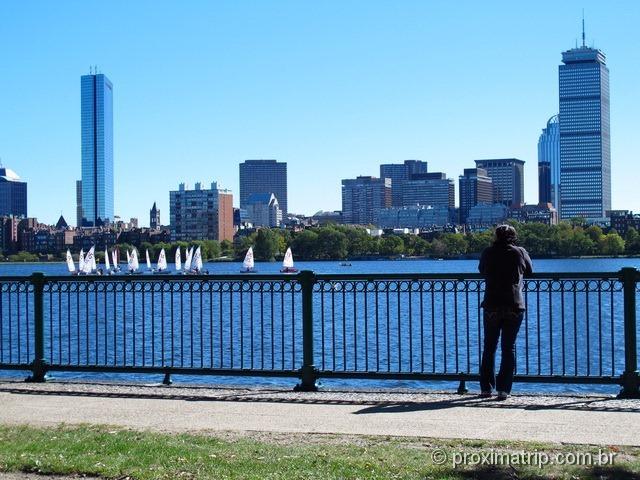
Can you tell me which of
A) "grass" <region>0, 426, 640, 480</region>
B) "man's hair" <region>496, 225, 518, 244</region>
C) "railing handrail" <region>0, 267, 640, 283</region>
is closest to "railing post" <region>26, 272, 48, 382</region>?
"railing handrail" <region>0, 267, 640, 283</region>

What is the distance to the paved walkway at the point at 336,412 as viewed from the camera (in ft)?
32.1

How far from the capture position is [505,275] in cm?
1151

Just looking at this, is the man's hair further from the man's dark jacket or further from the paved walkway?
the paved walkway

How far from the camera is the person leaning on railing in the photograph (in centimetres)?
1148

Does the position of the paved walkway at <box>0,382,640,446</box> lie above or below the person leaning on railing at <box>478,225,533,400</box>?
below

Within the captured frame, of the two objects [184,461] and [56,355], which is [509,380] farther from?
[56,355]

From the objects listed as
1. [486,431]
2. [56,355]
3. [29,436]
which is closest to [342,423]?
[486,431]

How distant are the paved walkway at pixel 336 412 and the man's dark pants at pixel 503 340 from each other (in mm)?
252

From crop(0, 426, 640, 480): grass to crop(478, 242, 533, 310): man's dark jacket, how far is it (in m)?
2.80

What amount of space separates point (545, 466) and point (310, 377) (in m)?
5.18

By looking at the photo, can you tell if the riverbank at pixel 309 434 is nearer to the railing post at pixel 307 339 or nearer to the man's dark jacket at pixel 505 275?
the railing post at pixel 307 339

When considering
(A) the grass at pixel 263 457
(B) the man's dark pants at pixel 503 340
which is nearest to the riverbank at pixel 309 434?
(A) the grass at pixel 263 457

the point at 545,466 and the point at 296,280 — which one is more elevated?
the point at 296,280

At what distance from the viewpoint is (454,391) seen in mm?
12438
